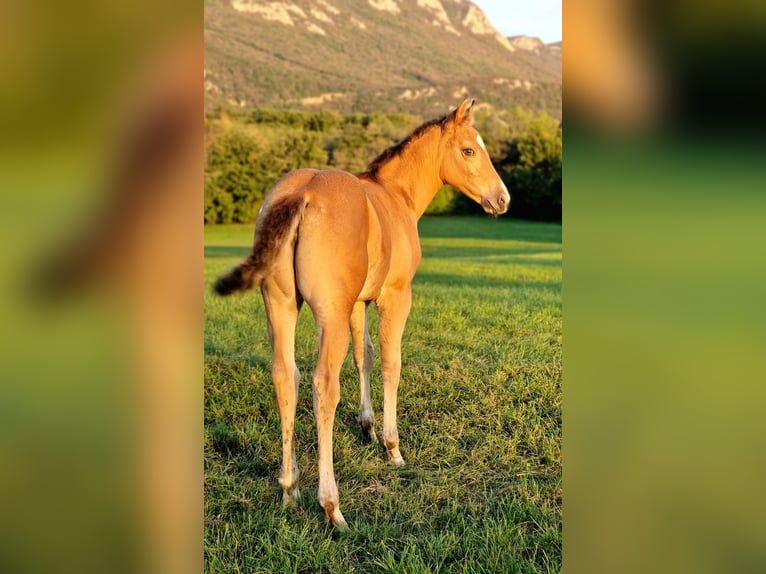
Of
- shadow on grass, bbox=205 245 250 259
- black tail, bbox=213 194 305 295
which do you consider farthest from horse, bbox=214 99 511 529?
shadow on grass, bbox=205 245 250 259

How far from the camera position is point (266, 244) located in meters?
3.08

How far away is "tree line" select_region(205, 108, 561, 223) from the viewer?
3031 centimetres

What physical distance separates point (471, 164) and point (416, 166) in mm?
435

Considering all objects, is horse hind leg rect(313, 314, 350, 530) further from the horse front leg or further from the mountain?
the mountain

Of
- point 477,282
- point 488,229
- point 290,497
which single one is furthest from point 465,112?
point 488,229

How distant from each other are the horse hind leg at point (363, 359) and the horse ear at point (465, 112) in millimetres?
1619

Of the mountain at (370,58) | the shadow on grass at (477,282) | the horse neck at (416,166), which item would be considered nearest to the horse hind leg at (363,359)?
the horse neck at (416,166)

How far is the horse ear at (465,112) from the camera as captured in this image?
462cm

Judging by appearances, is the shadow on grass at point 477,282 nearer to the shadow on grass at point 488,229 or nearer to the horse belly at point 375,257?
the horse belly at point 375,257
